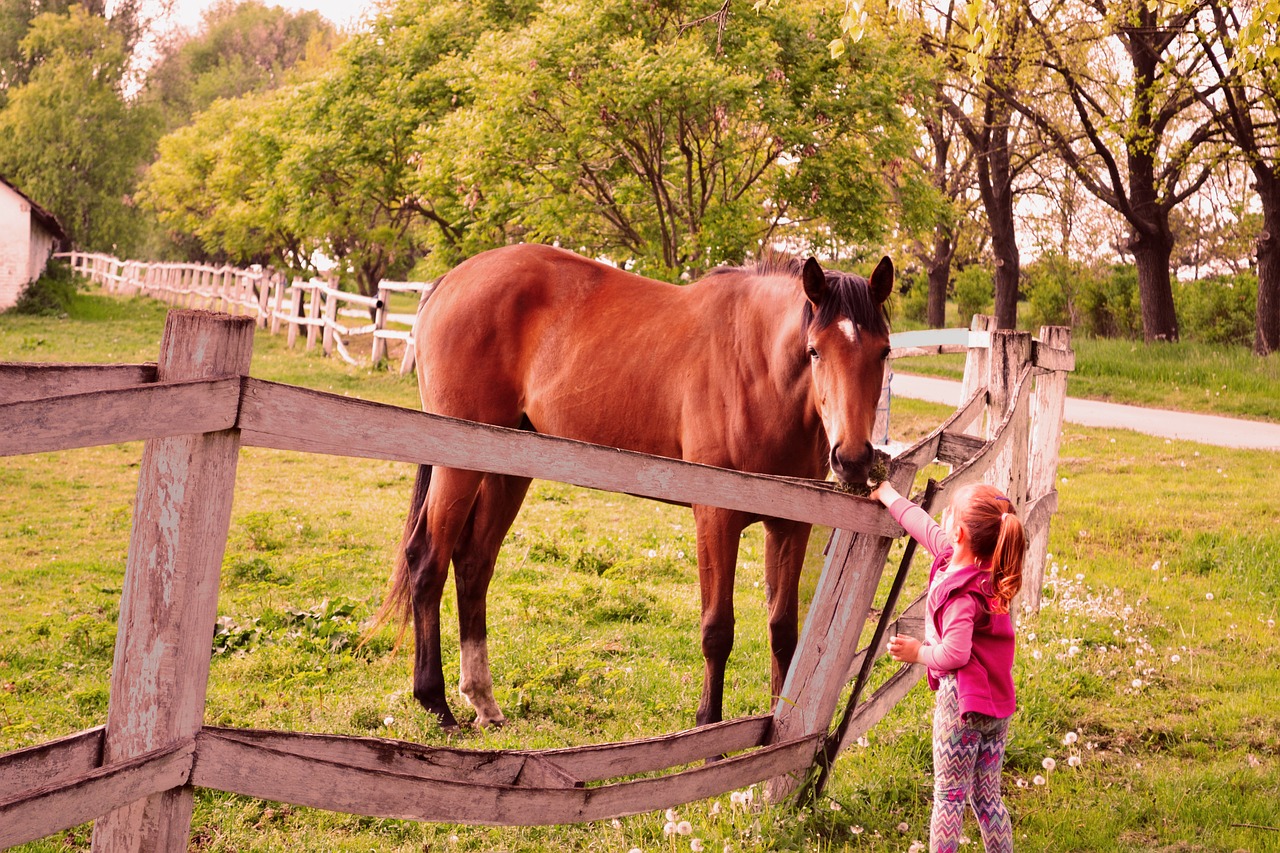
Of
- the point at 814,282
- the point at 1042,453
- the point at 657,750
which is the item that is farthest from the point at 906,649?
the point at 1042,453

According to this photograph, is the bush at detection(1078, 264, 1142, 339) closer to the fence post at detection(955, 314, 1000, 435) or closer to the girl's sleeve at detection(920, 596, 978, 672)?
the fence post at detection(955, 314, 1000, 435)

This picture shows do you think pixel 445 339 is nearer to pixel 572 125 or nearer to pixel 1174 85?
pixel 572 125

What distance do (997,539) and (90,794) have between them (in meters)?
2.26

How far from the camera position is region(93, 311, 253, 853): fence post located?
6.28ft

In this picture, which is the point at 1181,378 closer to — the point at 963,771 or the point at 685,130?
the point at 685,130

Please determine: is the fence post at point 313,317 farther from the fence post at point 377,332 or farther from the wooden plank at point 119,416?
the wooden plank at point 119,416

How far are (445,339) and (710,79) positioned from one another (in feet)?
22.4

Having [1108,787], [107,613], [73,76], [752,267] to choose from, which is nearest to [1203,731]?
[1108,787]

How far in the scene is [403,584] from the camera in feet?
16.4

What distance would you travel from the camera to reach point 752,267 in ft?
14.9

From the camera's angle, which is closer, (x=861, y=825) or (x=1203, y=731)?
(x=861, y=825)

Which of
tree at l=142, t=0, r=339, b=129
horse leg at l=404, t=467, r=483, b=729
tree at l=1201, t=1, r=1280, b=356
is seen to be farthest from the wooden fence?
tree at l=142, t=0, r=339, b=129

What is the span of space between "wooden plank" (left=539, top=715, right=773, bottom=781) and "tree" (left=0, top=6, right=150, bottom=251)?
45881mm

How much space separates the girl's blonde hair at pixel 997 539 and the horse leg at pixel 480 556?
2472mm
